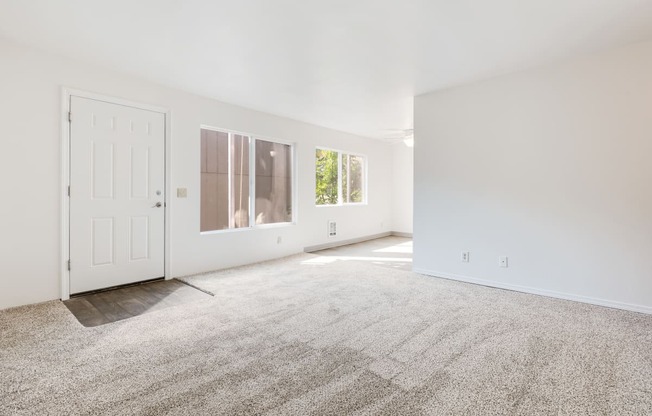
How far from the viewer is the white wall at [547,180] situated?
2932 mm

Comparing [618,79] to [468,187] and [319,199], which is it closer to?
[468,187]

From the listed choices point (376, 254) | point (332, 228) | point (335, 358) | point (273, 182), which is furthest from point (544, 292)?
point (273, 182)

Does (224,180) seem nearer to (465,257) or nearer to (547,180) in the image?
(465,257)

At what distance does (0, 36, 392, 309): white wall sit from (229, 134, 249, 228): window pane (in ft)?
0.68

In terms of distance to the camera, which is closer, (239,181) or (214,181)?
(214,181)

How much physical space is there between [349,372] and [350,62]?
2760mm

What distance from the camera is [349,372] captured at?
192cm

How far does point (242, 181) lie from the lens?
4.98m

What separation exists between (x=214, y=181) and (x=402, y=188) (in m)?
4.87

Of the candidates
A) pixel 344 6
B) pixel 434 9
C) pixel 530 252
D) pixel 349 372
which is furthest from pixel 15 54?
pixel 530 252

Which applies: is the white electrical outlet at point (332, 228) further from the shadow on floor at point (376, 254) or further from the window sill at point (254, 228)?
the window sill at point (254, 228)

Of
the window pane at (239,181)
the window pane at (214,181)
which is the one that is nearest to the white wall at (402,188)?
the window pane at (239,181)

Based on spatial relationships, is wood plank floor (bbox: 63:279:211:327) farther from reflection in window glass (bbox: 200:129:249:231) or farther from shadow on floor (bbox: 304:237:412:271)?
shadow on floor (bbox: 304:237:412:271)

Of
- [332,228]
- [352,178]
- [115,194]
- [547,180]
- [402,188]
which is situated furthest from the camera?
[402,188]
